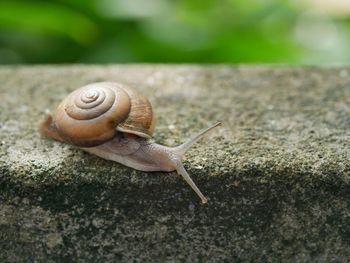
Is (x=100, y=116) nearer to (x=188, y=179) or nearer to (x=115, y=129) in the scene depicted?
(x=115, y=129)

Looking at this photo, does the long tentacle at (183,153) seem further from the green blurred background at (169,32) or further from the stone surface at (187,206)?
the green blurred background at (169,32)

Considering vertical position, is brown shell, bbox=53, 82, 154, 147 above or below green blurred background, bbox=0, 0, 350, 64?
above

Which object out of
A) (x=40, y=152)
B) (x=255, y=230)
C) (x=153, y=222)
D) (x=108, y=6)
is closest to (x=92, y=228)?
(x=153, y=222)

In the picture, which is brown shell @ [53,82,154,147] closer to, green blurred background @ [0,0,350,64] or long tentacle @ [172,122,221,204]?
long tentacle @ [172,122,221,204]

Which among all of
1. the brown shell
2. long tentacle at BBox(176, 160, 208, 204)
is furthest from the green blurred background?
long tentacle at BBox(176, 160, 208, 204)

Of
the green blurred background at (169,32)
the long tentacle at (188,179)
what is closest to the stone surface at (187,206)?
the long tentacle at (188,179)

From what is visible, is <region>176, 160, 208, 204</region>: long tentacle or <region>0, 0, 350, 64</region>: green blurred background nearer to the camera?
<region>176, 160, 208, 204</region>: long tentacle

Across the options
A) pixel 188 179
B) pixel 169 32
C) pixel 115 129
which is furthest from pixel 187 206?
pixel 169 32
